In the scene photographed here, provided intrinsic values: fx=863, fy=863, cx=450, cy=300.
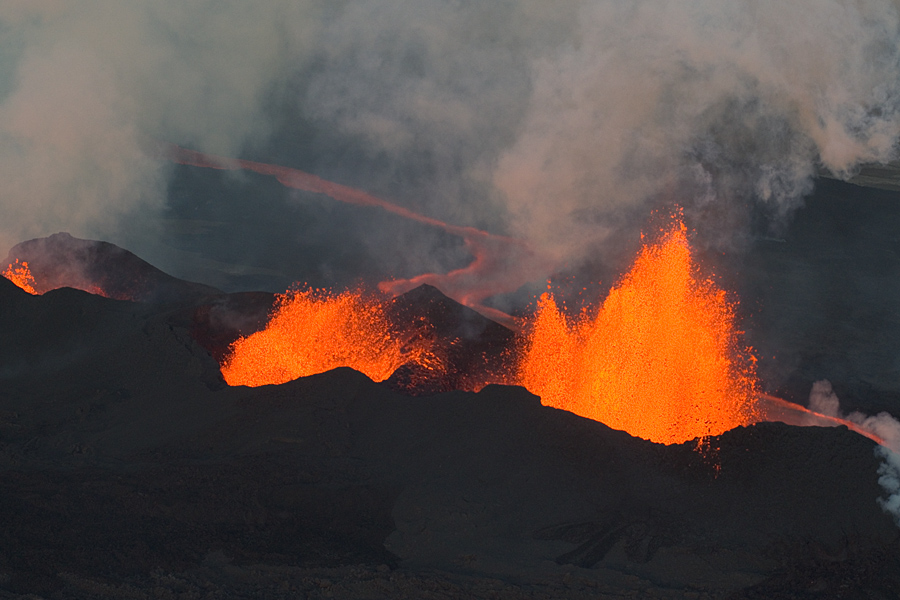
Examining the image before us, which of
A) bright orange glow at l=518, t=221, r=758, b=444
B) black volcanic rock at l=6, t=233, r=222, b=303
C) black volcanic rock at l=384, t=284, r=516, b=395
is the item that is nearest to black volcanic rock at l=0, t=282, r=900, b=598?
black volcanic rock at l=384, t=284, r=516, b=395

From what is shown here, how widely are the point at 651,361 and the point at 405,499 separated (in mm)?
7453

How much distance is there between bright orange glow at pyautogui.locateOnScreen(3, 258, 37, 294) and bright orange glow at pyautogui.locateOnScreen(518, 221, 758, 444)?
43.4 feet

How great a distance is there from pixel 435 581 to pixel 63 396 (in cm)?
934

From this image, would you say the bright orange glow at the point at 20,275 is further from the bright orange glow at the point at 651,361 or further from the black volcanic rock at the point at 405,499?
the bright orange glow at the point at 651,361

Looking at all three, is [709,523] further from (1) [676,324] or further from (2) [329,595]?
(1) [676,324]

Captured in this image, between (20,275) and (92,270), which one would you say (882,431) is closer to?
(92,270)

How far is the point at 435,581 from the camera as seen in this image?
1062cm

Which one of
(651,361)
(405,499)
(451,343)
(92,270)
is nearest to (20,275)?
(92,270)

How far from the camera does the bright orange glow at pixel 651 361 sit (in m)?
17.0

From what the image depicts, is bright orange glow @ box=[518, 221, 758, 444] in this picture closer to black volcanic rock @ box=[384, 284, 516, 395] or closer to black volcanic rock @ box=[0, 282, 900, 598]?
black volcanic rock @ box=[384, 284, 516, 395]

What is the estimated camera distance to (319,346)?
19812 mm

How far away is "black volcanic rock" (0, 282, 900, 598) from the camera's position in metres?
10.9

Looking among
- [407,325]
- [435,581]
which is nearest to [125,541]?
[435,581]

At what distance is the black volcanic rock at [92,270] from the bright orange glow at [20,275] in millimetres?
122
